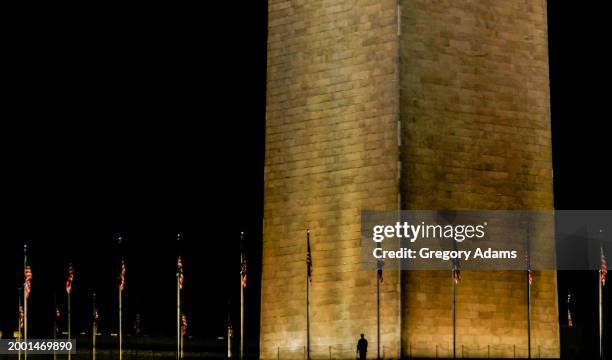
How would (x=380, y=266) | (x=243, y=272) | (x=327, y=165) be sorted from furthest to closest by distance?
(x=243, y=272), (x=327, y=165), (x=380, y=266)

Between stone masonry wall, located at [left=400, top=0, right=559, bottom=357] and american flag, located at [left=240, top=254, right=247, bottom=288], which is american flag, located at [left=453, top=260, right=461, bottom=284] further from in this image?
american flag, located at [left=240, top=254, right=247, bottom=288]

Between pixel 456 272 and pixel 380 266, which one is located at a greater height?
pixel 380 266

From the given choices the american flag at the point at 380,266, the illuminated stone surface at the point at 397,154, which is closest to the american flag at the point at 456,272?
the illuminated stone surface at the point at 397,154

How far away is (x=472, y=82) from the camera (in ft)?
120

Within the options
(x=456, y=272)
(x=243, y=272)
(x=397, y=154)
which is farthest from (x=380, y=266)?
(x=243, y=272)

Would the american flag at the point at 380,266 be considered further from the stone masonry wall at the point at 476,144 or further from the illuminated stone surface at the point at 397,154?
the stone masonry wall at the point at 476,144

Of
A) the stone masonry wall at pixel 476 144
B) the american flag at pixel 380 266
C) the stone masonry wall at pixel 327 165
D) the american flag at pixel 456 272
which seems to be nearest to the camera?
the american flag at pixel 380 266

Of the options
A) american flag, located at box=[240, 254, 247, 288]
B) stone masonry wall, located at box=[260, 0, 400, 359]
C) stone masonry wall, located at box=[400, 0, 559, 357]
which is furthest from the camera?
american flag, located at box=[240, 254, 247, 288]

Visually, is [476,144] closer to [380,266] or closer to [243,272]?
[380,266]

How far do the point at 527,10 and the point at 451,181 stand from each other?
484 cm

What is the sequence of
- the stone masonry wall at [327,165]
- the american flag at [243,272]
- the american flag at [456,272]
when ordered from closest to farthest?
the american flag at [456,272]
the stone masonry wall at [327,165]
the american flag at [243,272]

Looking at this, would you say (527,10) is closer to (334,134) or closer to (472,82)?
(472,82)

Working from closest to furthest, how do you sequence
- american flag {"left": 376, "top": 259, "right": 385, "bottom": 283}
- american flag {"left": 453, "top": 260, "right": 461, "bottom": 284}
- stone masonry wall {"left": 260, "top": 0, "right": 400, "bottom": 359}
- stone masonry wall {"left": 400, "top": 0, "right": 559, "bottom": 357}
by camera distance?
american flag {"left": 376, "top": 259, "right": 385, "bottom": 283}
american flag {"left": 453, "top": 260, "right": 461, "bottom": 284}
stone masonry wall {"left": 400, "top": 0, "right": 559, "bottom": 357}
stone masonry wall {"left": 260, "top": 0, "right": 400, "bottom": 359}

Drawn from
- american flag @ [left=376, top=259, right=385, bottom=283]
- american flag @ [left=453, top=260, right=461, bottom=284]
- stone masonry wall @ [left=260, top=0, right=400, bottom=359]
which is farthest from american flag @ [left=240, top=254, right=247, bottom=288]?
american flag @ [left=453, top=260, right=461, bottom=284]
